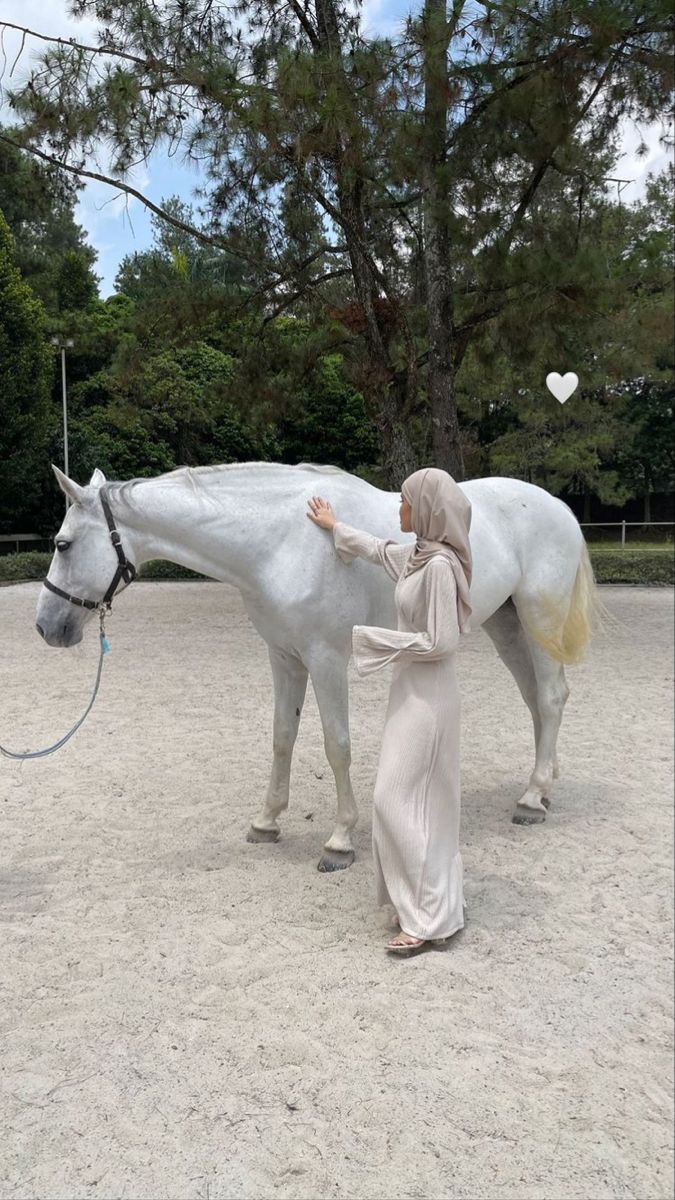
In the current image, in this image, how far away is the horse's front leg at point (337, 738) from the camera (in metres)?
2.85

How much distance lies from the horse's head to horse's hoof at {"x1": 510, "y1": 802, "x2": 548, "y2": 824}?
6.73ft

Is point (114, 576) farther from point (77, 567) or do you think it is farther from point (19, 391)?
point (19, 391)

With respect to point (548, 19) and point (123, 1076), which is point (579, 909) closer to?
point (123, 1076)

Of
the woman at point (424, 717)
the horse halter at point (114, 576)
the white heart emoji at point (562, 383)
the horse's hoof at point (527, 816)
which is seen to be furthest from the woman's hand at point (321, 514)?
the white heart emoji at point (562, 383)

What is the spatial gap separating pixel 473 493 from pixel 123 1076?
8.06 feet

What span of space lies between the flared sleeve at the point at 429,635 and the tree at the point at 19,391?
1.38 meters

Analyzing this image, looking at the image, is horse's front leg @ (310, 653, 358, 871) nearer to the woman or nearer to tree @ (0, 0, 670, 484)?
the woman

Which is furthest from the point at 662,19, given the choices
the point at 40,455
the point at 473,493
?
the point at 40,455

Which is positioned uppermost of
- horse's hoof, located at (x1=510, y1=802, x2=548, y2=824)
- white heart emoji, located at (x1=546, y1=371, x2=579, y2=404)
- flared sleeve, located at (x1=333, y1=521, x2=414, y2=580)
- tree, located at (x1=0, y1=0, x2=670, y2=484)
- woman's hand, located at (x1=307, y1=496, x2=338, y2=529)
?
tree, located at (x1=0, y1=0, x2=670, y2=484)

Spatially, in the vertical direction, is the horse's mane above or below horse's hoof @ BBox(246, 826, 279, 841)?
above

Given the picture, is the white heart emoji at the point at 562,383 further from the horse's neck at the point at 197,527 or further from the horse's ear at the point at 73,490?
the horse's ear at the point at 73,490

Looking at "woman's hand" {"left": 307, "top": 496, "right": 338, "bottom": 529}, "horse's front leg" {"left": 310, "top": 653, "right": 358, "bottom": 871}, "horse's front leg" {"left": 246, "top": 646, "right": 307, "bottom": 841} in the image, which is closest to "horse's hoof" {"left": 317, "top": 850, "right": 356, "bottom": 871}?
"horse's front leg" {"left": 310, "top": 653, "right": 358, "bottom": 871}

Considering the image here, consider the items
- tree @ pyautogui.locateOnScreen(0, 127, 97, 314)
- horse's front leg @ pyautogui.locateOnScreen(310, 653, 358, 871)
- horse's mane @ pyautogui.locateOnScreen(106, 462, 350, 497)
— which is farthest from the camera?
tree @ pyautogui.locateOnScreen(0, 127, 97, 314)

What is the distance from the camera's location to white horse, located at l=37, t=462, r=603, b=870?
266cm
